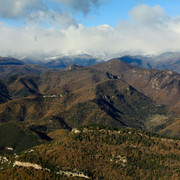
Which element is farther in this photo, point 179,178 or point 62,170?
point 62,170

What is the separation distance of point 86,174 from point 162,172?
58831 mm

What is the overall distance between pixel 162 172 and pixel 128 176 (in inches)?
1049

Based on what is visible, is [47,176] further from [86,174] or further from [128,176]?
[128,176]

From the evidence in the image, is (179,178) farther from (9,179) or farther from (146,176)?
(9,179)

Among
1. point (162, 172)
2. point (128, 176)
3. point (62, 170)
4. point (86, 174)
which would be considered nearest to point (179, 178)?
point (162, 172)

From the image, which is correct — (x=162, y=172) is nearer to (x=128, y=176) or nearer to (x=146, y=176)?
(x=146, y=176)

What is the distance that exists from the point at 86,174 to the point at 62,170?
19.0 metres

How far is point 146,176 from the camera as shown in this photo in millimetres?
196875

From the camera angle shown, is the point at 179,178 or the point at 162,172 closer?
the point at 179,178

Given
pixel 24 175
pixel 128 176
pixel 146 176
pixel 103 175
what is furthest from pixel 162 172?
pixel 24 175

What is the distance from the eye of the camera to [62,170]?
19875 centimetres

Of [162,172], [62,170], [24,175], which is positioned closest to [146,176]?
→ [162,172]

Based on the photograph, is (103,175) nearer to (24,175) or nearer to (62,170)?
(62,170)

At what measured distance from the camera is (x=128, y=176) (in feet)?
649
